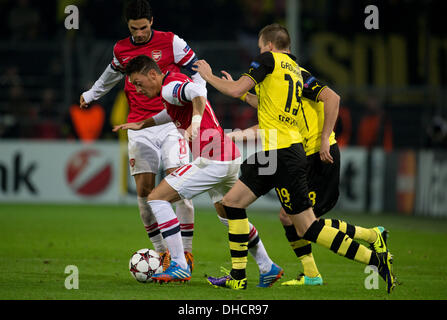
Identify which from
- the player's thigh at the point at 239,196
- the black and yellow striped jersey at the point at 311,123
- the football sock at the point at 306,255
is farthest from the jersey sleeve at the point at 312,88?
the football sock at the point at 306,255

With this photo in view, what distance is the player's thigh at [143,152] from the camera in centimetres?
801

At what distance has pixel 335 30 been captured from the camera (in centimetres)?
2152

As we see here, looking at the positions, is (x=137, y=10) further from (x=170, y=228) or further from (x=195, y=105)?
(x=170, y=228)

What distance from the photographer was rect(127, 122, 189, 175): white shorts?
26.2 ft

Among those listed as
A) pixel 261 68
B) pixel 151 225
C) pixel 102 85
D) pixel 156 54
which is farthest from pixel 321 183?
pixel 102 85

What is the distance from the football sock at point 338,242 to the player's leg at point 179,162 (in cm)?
175

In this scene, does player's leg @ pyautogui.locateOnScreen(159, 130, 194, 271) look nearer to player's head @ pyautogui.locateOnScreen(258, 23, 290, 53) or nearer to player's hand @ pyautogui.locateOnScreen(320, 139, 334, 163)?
player's hand @ pyautogui.locateOnScreen(320, 139, 334, 163)

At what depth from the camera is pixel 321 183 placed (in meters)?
7.10

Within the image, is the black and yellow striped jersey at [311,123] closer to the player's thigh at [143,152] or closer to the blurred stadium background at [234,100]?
the player's thigh at [143,152]

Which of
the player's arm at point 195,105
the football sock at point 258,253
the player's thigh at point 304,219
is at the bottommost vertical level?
the football sock at point 258,253

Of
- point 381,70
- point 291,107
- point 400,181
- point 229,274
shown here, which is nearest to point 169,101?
point 291,107

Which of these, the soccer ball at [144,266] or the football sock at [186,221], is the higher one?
the football sock at [186,221]

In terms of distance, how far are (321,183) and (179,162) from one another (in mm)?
1576

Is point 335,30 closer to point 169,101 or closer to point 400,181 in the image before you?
point 400,181
